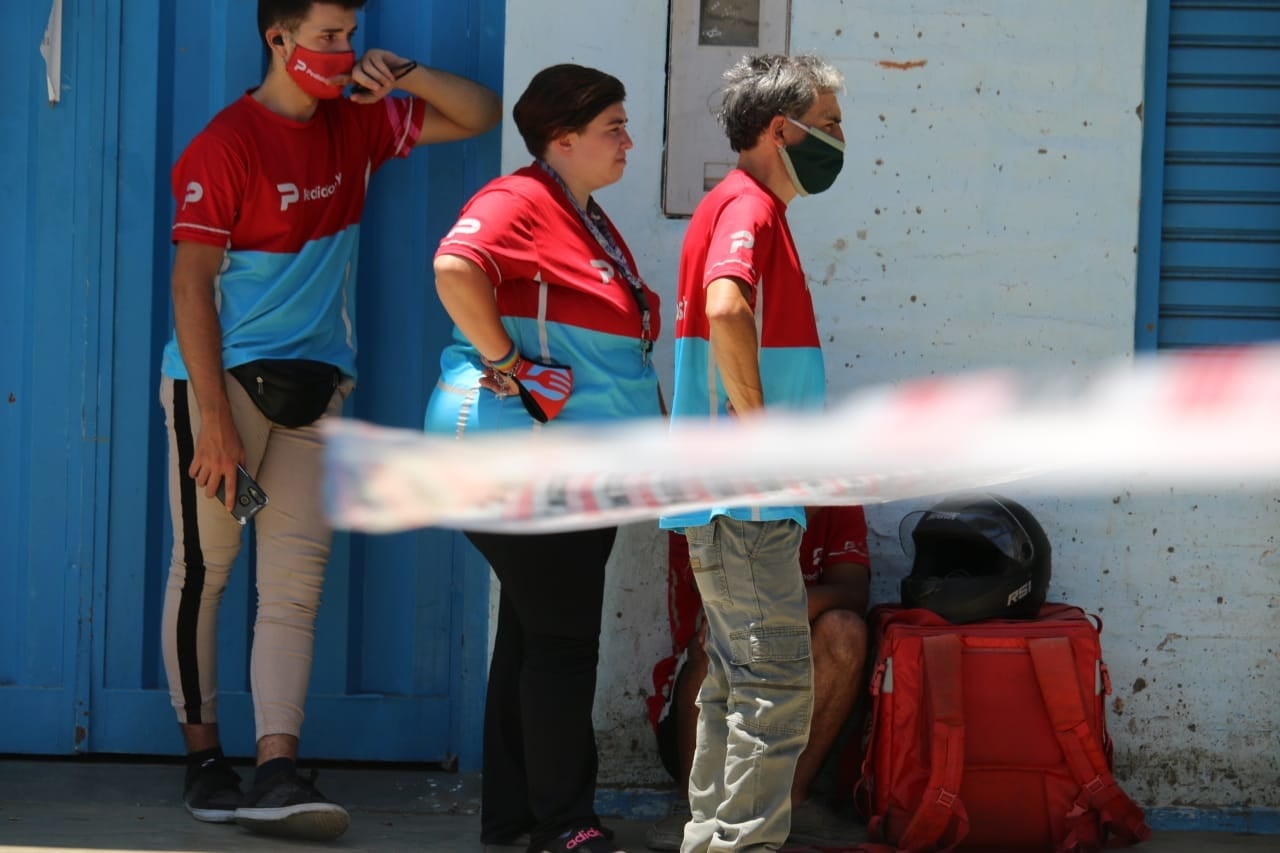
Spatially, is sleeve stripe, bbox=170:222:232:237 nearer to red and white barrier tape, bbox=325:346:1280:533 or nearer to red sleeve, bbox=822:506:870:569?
red and white barrier tape, bbox=325:346:1280:533

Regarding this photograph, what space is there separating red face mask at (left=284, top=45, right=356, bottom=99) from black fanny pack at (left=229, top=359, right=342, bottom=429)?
27.4 inches

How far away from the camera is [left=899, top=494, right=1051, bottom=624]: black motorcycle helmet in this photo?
14.2 feet

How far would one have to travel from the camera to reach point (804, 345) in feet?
12.3

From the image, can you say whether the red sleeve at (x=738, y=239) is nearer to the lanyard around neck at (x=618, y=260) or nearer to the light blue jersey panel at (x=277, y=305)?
the lanyard around neck at (x=618, y=260)

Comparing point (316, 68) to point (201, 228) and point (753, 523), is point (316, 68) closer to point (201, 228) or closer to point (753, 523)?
point (201, 228)

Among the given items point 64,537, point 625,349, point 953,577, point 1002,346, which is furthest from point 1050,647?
point 64,537

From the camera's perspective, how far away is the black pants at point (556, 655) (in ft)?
12.7

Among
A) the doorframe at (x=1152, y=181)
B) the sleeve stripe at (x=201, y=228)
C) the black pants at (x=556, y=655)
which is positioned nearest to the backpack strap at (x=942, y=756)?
the black pants at (x=556, y=655)

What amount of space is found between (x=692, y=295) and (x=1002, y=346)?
1.23 metres

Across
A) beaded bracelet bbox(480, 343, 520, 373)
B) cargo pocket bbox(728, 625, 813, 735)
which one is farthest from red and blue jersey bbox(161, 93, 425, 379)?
cargo pocket bbox(728, 625, 813, 735)

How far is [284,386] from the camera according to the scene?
425cm

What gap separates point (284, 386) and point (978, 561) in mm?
1862

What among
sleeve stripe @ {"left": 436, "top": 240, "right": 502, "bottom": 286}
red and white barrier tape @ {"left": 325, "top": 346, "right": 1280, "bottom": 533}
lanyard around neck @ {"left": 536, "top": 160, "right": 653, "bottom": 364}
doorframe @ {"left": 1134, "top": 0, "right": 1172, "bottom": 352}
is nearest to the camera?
red and white barrier tape @ {"left": 325, "top": 346, "right": 1280, "bottom": 533}

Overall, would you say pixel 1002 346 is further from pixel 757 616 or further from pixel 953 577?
pixel 757 616
